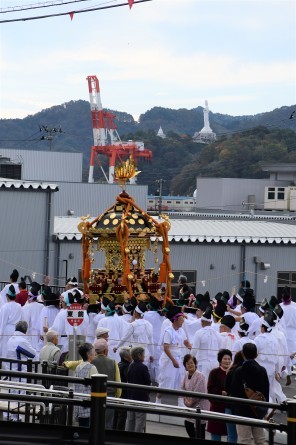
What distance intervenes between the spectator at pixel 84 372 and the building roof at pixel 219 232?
19165 millimetres

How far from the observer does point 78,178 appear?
58031 mm

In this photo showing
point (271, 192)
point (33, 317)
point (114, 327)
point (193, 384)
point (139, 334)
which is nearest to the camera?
point (193, 384)

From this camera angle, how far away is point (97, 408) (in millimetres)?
8789

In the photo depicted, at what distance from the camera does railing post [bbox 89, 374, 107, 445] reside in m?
8.72

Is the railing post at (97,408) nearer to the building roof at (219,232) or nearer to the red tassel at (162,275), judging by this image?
the red tassel at (162,275)

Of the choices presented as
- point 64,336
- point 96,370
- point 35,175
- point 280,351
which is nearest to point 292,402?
point 96,370

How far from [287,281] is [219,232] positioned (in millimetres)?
2574

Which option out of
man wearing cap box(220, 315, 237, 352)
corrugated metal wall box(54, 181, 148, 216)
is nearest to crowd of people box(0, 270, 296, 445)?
man wearing cap box(220, 315, 237, 352)

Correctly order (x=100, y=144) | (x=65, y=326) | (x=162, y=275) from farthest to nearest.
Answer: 1. (x=100, y=144)
2. (x=162, y=275)
3. (x=65, y=326)

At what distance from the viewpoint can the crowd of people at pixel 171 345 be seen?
1230 centimetres

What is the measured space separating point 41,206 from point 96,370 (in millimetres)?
20372

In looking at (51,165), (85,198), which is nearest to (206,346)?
(85,198)

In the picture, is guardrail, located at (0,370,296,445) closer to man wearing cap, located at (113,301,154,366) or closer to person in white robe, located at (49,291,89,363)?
man wearing cap, located at (113,301,154,366)

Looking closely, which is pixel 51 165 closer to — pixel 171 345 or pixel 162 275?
pixel 162 275
